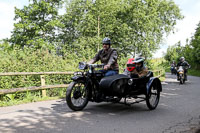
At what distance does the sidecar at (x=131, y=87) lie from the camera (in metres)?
5.65

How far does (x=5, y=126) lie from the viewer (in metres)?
4.45

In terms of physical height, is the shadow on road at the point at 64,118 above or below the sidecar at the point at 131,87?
below

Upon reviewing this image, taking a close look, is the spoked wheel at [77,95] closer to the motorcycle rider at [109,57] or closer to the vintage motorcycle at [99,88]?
the vintage motorcycle at [99,88]

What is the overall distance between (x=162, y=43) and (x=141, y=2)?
6.86 m

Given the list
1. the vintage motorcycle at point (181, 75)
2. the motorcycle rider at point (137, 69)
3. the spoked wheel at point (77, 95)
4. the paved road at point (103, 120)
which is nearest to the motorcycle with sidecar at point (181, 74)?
the vintage motorcycle at point (181, 75)

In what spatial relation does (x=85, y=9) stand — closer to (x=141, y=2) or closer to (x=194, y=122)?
(x=141, y=2)

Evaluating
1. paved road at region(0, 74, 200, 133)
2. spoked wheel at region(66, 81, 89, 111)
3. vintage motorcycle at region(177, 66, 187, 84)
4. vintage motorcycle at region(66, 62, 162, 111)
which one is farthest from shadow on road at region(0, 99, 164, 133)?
vintage motorcycle at region(177, 66, 187, 84)

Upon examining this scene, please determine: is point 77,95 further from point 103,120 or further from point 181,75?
point 181,75

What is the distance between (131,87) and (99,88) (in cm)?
94

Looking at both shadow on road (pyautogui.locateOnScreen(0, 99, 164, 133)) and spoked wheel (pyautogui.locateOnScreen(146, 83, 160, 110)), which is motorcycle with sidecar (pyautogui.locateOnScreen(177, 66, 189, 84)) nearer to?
spoked wheel (pyautogui.locateOnScreen(146, 83, 160, 110))

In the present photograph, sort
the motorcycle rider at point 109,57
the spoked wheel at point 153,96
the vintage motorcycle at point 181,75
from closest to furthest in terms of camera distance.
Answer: the motorcycle rider at point 109,57 → the spoked wheel at point 153,96 → the vintage motorcycle at point 181,75

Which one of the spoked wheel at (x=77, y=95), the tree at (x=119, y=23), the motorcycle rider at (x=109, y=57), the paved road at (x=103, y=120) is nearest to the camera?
the paved road at (x=103, y=120)

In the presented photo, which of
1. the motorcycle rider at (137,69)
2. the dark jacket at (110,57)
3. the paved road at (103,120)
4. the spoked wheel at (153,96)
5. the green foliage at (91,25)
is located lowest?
the paved road at (103,120)

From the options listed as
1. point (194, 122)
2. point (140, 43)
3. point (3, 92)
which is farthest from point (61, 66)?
point (140, 43)
